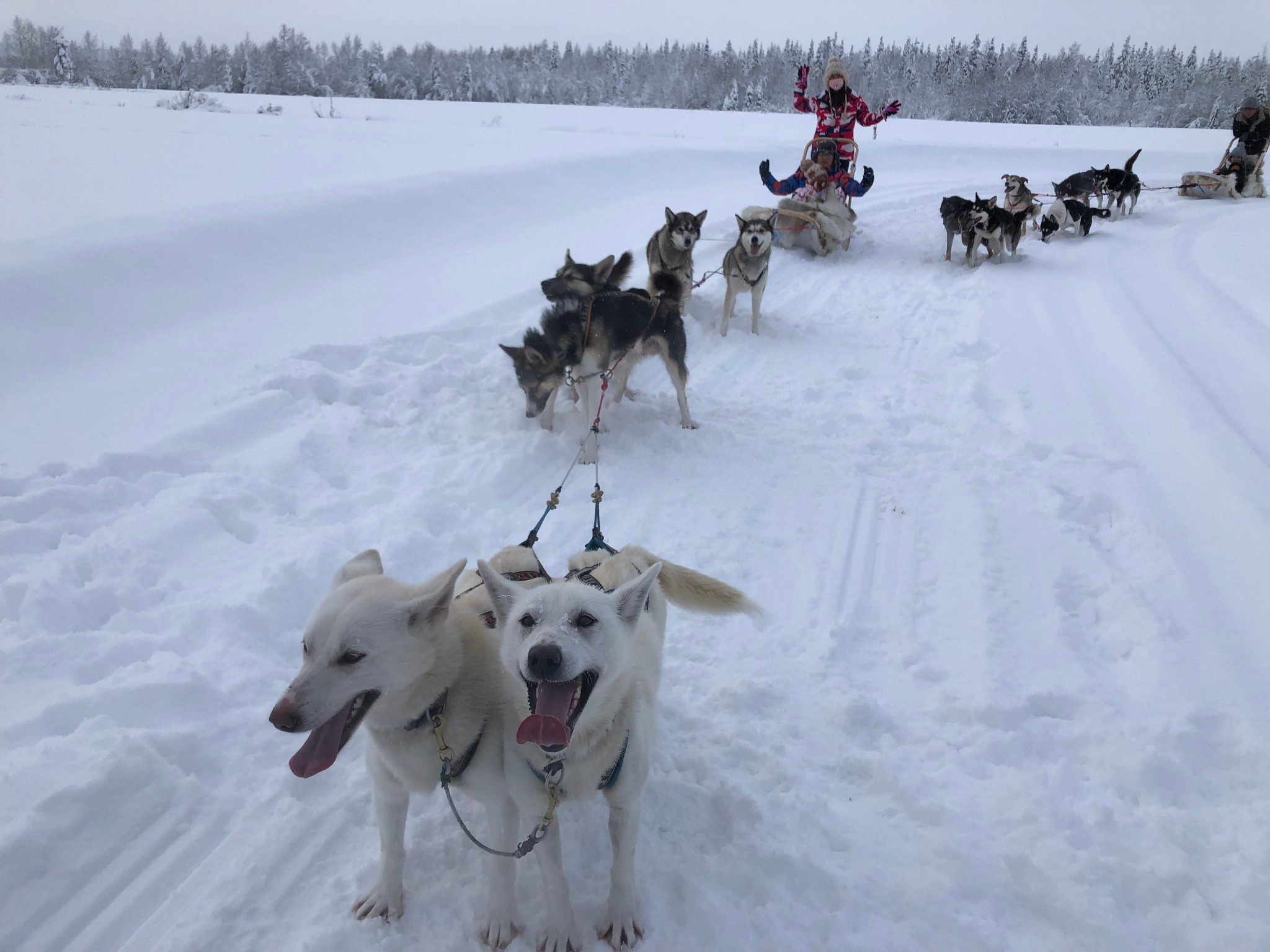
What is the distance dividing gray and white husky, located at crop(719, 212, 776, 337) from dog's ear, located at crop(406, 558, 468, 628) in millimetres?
5525

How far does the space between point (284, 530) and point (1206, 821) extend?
12.8ft

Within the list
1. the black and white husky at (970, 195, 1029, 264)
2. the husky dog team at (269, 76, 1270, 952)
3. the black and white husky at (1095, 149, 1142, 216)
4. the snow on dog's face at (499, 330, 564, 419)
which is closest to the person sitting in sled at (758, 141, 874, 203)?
the black and white husky at (970, 195, 1029, 264)

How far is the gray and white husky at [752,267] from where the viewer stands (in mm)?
6918

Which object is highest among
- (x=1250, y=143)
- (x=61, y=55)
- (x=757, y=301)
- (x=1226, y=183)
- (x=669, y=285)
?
(x=61, y=55)

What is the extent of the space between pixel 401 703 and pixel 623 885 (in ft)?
2.66

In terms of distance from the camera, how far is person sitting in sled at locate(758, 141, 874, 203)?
1023 cm

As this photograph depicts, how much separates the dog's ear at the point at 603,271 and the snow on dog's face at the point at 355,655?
4049 millimetres

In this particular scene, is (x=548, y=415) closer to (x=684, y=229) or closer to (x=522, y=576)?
(x=522, y=576)

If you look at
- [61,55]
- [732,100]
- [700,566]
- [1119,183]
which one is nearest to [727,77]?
[732,100]

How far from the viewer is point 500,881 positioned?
6.39ft

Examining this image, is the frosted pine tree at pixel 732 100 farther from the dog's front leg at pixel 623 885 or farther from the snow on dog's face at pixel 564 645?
the dog's front leg at pixel 623 885

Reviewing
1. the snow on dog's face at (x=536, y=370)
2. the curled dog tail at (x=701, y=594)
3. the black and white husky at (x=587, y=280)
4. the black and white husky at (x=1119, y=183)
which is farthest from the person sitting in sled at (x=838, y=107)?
the curled dog tail at (x=701, y=594)

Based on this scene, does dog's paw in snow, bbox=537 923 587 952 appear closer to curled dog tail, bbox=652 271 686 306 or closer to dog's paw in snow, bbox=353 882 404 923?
dog's paw in snow, bbox=353 882 404 923

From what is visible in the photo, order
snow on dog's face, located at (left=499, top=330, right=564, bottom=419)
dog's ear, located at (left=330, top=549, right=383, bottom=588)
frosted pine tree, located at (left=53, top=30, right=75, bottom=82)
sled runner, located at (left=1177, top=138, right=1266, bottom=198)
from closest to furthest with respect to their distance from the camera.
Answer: dog's ear, located at (left=330, top=549, right=383, bottom=588) < snow on dog's face, located at (left=499, top=330, right=564, bottom=419) < sled runner, located at (left=1177, top=138, right=1266, bottom=198) < frosted pine tree, located at (left=53, top=30, right=75, bottom=82)
